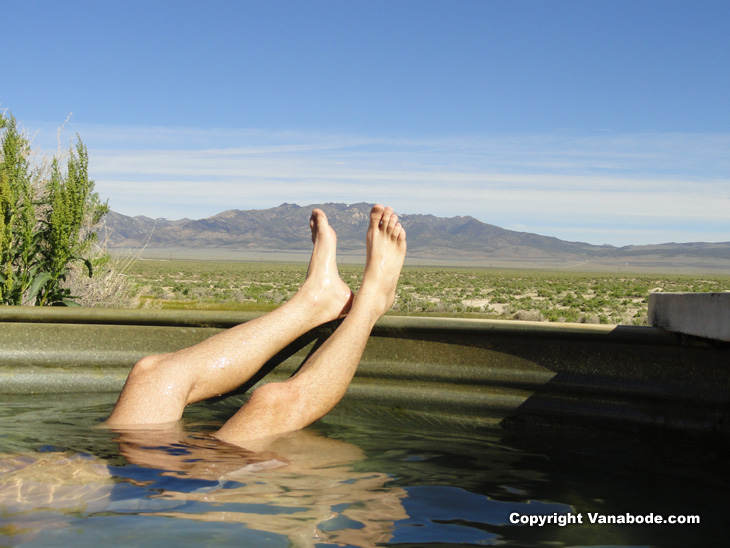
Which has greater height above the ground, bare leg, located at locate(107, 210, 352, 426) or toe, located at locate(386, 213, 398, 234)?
toe, located at locate(386, 213, 398, 234)

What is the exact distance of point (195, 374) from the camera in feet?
8.01

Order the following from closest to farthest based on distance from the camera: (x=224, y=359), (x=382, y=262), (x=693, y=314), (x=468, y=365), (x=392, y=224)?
1. (x=693, y=314)
2. (x=224, y=359)
3. (x=468, y=365)
4. (x=382, y=262)
5. (x=392, y=224)

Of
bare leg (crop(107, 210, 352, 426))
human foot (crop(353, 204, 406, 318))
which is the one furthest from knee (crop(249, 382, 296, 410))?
human foot (crop(353, 204, 406, 318))

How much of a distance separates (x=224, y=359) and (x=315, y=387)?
403 mm

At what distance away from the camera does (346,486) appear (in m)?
1.95

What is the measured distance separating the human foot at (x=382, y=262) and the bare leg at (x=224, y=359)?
0.15 m

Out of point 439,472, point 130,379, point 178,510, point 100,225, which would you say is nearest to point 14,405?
point 130,379

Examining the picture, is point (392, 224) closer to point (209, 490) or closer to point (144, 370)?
point (144, 370)

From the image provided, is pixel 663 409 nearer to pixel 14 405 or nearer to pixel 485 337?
pixel 485 337

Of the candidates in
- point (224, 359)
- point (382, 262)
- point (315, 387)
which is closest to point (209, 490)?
point (315, 387)

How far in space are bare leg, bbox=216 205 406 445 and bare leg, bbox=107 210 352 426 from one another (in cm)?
17

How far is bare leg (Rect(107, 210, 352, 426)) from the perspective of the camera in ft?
7.46

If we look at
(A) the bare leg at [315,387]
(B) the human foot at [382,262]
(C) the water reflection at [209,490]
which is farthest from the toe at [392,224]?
(C) the water reflection at [209,490]

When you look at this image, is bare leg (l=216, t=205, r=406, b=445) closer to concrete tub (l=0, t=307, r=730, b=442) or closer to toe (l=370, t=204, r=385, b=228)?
concrete tub (l=0, t=307, r=730, b=442)
